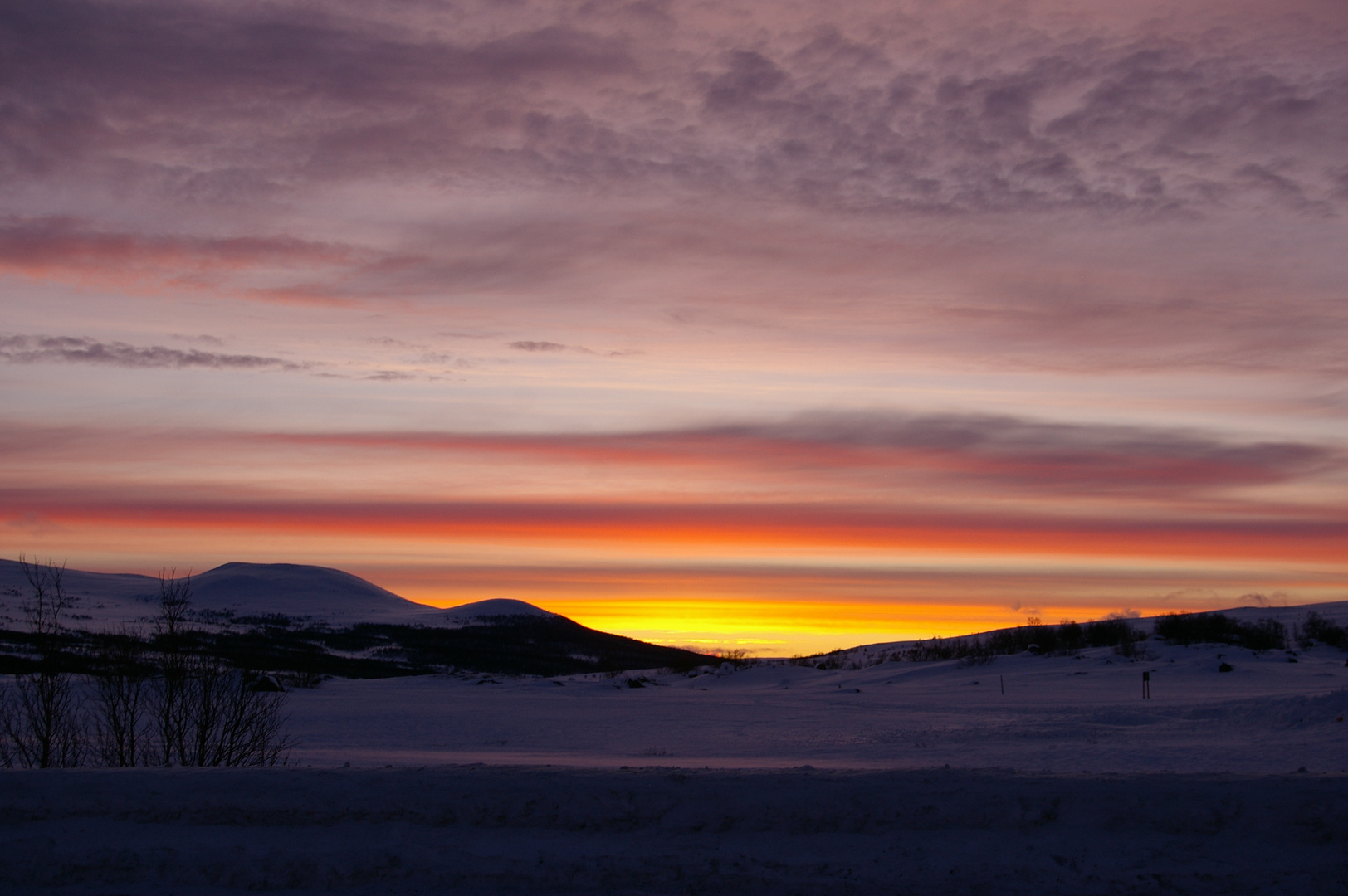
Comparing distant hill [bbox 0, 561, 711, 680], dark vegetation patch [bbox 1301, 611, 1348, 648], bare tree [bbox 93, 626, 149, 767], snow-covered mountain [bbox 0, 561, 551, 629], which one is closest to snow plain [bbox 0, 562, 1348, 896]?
bare tree [bbox 93, 626, 149, 767]

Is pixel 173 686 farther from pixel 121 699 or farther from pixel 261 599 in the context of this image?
pixel 261 599

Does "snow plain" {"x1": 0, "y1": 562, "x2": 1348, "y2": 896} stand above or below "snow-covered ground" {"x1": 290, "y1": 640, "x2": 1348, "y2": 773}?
above

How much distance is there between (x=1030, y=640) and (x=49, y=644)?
54.8 metres

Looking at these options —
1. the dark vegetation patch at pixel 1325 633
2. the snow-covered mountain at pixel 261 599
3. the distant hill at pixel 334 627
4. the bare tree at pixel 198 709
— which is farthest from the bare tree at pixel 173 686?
the snow-covered mountain at pixel 261 599

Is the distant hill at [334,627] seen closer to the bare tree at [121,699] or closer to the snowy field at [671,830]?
the bare tree at [121,699]

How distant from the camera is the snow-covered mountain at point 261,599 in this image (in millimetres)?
122500

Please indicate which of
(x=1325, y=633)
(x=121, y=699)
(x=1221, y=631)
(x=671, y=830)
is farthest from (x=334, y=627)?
(x=671, y=830)

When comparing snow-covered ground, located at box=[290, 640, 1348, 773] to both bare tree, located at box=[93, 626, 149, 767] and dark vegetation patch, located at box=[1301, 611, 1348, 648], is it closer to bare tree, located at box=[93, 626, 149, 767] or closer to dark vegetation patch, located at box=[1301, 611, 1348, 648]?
dark vegetation patch, located at box=[1301, 611, 1348, 648]

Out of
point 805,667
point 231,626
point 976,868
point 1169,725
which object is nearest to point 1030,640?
point 805,667

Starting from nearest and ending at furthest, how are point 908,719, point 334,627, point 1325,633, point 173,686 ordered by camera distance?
1. point 173,686
2. point 908,719
3. point 1325,633
4. point 334,627

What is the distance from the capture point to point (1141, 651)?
46.2 metres

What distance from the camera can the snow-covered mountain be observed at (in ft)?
402

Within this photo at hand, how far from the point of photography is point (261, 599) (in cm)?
15350

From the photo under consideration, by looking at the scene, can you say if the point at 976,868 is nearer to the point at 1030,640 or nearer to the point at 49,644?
the point at 49,644
